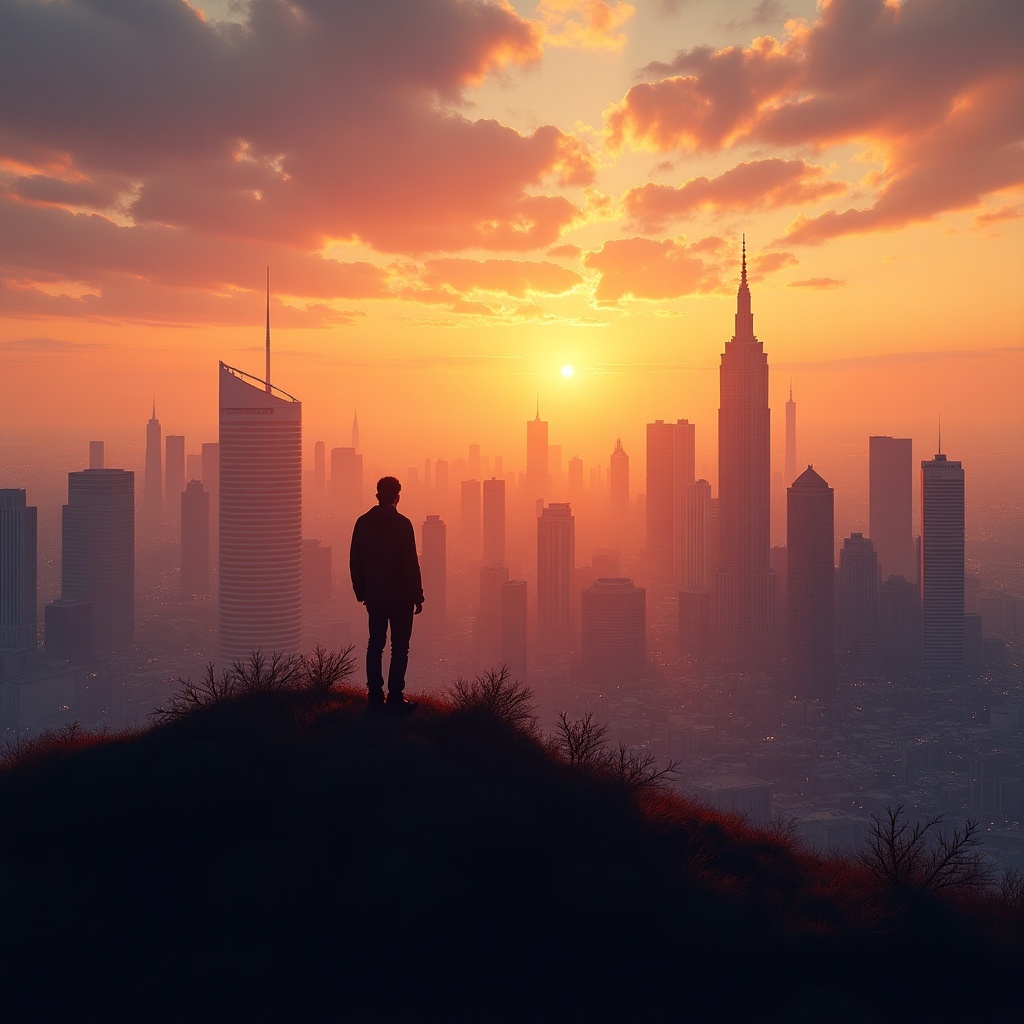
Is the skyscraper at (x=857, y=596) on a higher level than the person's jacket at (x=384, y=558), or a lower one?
lower

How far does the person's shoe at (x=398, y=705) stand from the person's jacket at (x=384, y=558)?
1230 millimetres

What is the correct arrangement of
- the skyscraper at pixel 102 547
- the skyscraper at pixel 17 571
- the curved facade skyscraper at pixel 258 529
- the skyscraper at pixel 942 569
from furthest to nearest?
the skyscraper at pixel 942 569, the skyscraper at pixel 102 547, the skyscraper at pixel 17 571, the curved facade skyscraper at pixel 258 529

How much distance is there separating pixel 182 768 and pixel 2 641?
142 metres

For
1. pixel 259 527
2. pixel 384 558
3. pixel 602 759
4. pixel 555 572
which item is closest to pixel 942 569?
pixel 555 572

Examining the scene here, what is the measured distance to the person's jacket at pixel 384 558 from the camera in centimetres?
1079

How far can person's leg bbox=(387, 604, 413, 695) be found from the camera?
34.8 feet

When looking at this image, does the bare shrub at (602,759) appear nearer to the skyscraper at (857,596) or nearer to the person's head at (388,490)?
the person's head at (388,490)

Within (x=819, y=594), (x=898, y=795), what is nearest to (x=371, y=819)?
(x=898, y=795)

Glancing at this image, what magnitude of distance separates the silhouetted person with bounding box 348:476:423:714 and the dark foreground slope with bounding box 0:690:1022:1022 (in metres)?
1.53

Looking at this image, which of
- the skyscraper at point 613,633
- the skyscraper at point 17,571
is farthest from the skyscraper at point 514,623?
the skyscraper at point 17,571

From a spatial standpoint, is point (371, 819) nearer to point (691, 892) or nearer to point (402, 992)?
point (402, 992)

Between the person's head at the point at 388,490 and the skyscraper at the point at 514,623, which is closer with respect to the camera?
the person's head at the point at 388,490

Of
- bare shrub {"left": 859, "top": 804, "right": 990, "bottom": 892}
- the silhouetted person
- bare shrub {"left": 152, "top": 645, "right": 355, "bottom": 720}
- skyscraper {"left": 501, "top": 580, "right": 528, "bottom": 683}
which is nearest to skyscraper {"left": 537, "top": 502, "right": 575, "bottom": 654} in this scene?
skyscraper {"left": 501, "top": 580, "right": 528, "bottom": 683}

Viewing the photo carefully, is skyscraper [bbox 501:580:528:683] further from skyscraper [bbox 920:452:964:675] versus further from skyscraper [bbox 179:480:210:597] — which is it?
skyscraper [bbox 920:452:964:675]
